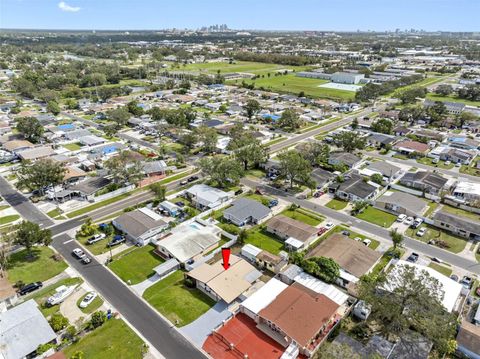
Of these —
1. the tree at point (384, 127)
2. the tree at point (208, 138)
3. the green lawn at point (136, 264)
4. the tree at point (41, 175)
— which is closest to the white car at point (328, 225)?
the green lawn at point (136, 264)

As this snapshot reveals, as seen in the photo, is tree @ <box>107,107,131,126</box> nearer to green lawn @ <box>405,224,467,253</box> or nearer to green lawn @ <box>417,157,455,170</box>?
green lawn @ <box>417,157,455,170</box>

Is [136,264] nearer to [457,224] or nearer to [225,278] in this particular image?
[225,278]

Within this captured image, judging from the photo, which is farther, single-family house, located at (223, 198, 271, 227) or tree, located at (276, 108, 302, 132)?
tree, located at (276, 108, 302, 132)

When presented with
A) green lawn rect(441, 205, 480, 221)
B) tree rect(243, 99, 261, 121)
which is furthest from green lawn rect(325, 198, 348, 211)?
tree rect(243, 99, 261, 121)

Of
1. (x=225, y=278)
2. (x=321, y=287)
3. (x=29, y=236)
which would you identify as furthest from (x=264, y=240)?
(x=29, y=236)

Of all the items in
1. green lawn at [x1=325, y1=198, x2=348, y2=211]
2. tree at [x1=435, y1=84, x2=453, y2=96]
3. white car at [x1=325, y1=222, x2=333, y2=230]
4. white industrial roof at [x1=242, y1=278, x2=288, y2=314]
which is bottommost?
white car at [x1=325, y1=222, x2=333, y2=230]

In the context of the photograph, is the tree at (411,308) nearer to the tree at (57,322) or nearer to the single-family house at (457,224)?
the single-family house at (457,224)
